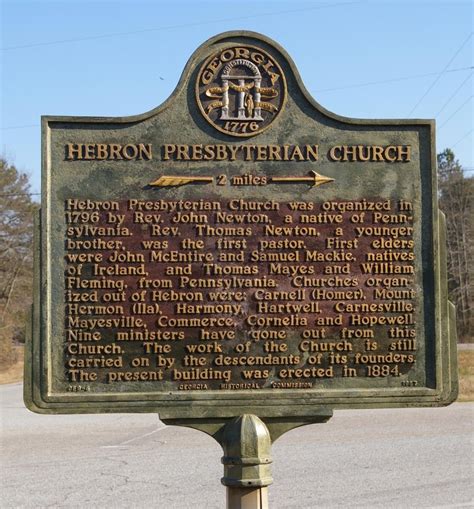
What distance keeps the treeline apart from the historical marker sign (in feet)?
91.6

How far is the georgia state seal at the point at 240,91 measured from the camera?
646 centimetres

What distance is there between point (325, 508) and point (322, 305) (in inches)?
147

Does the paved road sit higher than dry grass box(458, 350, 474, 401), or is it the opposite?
dry grass box(458, 350, 474, 401)

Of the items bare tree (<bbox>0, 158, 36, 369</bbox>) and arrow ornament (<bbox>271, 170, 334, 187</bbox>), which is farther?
bare tree (<bbox>0, 158, 36, 369</bbox>)

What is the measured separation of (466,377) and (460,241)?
29.8 meters

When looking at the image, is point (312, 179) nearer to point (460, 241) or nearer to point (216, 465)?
point (216, 465)

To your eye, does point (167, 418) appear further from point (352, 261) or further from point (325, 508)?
point (325, 508)

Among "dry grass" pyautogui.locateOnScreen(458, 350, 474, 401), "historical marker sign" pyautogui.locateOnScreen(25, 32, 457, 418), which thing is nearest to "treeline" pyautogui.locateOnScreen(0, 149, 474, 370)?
"dry grass" pyautogui.locateOnScreen(458, 350, 474, 401)

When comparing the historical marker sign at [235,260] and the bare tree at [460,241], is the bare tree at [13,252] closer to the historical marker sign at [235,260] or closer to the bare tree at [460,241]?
the bare tree at [460,241]

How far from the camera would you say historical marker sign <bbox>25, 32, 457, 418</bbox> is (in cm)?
626

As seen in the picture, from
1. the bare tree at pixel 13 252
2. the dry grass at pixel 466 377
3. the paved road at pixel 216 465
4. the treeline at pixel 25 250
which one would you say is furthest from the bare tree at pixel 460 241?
the paved road at pixel 216 465

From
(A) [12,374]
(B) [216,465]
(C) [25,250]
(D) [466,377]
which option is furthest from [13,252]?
(B) [216,465]

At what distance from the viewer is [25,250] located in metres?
42.5

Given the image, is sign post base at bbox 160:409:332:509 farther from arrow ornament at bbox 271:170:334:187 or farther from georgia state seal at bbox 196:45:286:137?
georgia state seal at bbox 196:45:286:137
